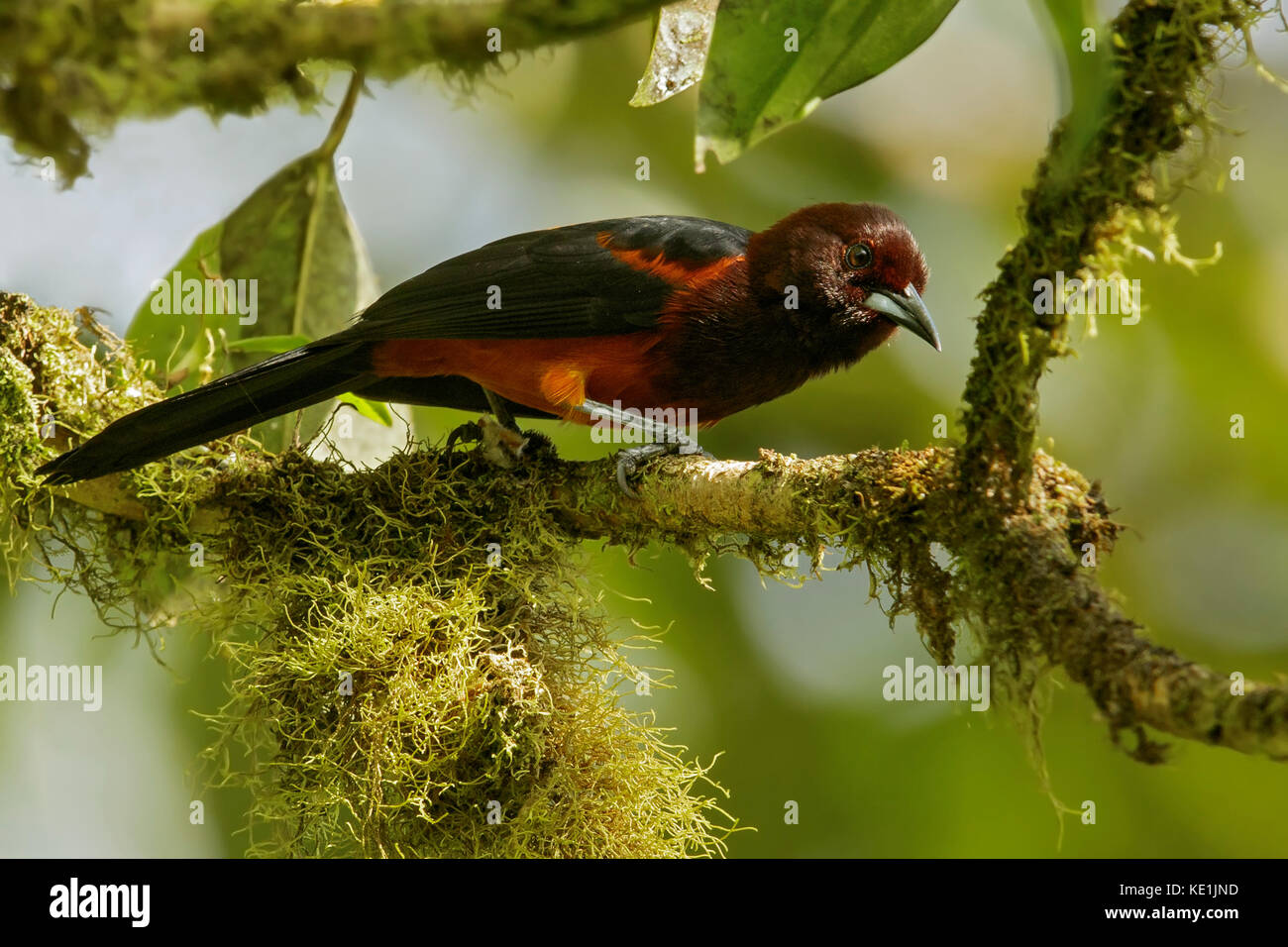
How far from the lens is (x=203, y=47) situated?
2238mm

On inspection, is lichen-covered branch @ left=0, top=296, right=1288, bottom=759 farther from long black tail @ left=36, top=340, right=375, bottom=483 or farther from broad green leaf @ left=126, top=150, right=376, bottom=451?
broad green leaf @ left=126, top=150, right=376, bottom=451

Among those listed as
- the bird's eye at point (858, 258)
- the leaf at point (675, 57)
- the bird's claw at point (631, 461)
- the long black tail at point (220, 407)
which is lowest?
the bird's claw at point (631, 461)

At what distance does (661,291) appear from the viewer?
3631 millimetres

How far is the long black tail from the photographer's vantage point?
10.3 ft

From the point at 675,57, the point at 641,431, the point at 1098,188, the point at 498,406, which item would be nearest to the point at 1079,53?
the point at 1098,188

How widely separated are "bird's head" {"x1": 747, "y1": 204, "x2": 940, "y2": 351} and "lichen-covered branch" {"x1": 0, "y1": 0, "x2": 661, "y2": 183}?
1549mm

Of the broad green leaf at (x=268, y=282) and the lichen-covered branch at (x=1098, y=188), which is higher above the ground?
the broad green leaf at (x=268, y=282)

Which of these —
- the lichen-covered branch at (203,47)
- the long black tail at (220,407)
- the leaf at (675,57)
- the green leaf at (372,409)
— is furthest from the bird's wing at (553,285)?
the lichen-covered branch at (203,47)

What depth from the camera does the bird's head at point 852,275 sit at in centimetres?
362

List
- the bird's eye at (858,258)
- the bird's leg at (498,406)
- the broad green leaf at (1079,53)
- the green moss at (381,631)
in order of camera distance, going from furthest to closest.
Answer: the bird's leg at (498,406) → the bird's eye at (858,258) → the green moss at (381,631) → the broad green leaf at (1079,53)

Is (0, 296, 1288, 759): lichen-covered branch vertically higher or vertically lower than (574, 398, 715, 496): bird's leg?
lower

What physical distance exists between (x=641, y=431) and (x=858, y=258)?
34.5 inches

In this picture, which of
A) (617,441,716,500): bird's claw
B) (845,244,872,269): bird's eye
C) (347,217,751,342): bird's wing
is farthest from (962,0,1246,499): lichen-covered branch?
(347,217,751,342): bird's wing

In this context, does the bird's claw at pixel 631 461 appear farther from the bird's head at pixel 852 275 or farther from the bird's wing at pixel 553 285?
the bird's head at pixel 852 275
